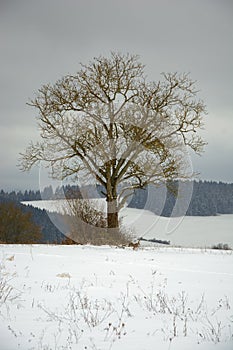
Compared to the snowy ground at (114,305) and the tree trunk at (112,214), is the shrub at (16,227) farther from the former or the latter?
the snowy ground at (114,305)

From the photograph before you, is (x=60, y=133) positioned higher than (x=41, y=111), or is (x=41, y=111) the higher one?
(x=41, y=111)

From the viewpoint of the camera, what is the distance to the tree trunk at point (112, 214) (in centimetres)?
1947

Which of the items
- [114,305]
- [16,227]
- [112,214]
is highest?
[112,214]

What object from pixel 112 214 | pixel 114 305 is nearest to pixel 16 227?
pixel 112 214

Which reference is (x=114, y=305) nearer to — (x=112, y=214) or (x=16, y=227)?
(x=112, y=214)

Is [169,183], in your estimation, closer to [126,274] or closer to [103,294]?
[126,274]

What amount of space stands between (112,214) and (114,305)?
1229 cm

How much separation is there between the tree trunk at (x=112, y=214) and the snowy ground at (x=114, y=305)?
6929mm

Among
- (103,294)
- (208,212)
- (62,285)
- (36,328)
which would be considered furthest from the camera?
(208,212)

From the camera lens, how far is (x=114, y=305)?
7301mm

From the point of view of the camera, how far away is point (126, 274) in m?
10.5

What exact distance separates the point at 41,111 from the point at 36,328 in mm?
16119

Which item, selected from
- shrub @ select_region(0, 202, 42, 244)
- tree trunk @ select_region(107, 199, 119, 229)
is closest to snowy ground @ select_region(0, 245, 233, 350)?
tree trunk @ select_region(107, 199, 119, 229)

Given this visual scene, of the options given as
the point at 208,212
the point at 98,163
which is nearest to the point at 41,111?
the point at 98,163
